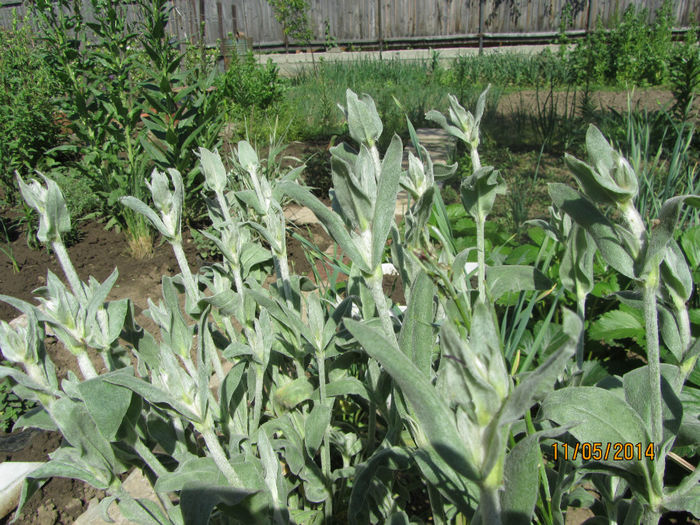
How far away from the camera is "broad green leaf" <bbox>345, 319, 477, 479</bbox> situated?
608 mm

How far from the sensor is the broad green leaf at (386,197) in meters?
0.79

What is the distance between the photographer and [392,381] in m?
1.03

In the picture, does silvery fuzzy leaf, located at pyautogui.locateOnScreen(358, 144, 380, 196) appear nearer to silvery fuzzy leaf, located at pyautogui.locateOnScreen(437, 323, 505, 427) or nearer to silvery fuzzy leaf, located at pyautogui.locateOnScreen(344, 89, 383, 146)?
silvery fuzzy leaf, located at pyautogui.locateOnScreen(344, 89, 383, 146)

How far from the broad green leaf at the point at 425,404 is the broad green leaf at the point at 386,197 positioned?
0.20m

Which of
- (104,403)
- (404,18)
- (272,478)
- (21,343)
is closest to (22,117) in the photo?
(21,343)

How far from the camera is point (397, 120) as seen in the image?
285 inches

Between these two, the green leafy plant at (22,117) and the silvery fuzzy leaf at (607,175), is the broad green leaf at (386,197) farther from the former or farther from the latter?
the green leafy plant at (22,117)

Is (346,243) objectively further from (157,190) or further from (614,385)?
(614,385)

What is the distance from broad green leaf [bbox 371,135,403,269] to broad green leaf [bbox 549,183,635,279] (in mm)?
236

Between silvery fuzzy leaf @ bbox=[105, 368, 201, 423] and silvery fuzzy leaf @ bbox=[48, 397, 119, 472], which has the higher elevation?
silvery fuzzy leaf @ bbox=[105, 368, 201, 423]

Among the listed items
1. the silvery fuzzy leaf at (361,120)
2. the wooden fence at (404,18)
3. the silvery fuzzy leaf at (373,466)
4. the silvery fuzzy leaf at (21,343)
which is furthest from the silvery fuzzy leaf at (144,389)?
the wooden fence at (404,18)

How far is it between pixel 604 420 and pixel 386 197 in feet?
1.55

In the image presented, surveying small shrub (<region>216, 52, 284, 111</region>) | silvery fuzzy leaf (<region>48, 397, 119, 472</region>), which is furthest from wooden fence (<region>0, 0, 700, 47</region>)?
silvery fuzzy leaf (<region>48, 397, 119, 472</region>)

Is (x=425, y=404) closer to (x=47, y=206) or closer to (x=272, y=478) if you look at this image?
(x=272, y=478)
